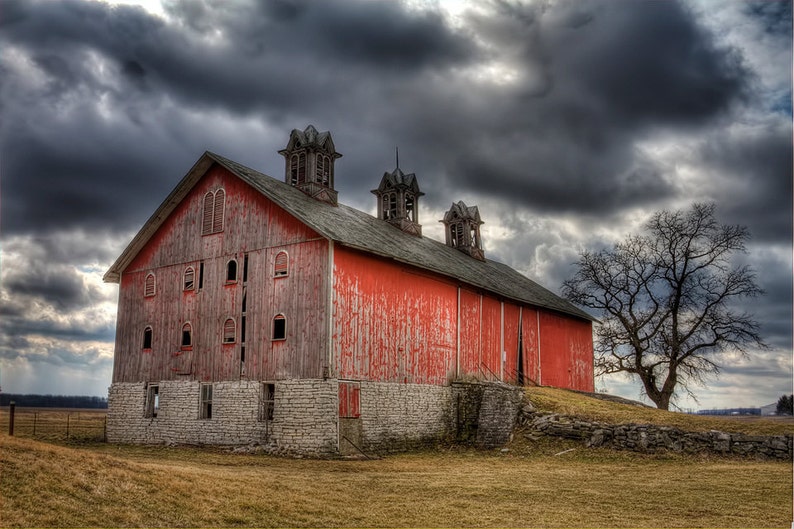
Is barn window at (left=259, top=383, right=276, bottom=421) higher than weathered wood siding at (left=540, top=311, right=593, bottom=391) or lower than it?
lower

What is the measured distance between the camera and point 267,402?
24.1 meters

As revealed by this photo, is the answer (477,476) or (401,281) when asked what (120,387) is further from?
(477,476)

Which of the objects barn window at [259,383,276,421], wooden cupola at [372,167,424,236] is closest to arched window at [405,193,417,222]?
wooden cupola at [372,167,424,236]

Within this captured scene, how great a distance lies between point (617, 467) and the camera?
2008 centimetres

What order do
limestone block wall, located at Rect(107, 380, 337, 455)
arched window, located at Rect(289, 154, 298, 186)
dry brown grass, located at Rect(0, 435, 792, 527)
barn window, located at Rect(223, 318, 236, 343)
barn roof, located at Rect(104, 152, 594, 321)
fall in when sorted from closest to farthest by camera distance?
dry brown grass, located at Rect(0, 435, 792, 527)
limestone block wall, located at Rect(107, 380, 337, 455)
barn roof, located at Rect(104, 152, 594, 321)
barn window, located at Rect(223, 318, 236, 343)
arched window, located at Rect(289, 154, 298, 186)

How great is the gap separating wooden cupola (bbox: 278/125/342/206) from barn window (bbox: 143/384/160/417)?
1006cm

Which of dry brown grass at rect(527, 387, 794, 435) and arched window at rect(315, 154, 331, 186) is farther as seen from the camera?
arched window at rect(315, 154, 331, 186)

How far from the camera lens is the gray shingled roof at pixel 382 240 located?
2484 centimetres

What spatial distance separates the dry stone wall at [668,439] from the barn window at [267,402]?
32.5ft

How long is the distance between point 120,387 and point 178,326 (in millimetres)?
4234

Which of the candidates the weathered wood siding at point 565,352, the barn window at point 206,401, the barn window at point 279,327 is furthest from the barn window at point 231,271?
the weathered wood siding at point 565,352

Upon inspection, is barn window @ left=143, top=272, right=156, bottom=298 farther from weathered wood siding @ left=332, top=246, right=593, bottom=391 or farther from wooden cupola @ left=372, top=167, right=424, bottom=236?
wooden cupola @ left=372, top=167, right=424, bottom=236

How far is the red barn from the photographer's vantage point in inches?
930

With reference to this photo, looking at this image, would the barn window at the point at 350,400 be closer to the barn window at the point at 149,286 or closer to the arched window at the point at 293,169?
the barn window at the point at 149,286
